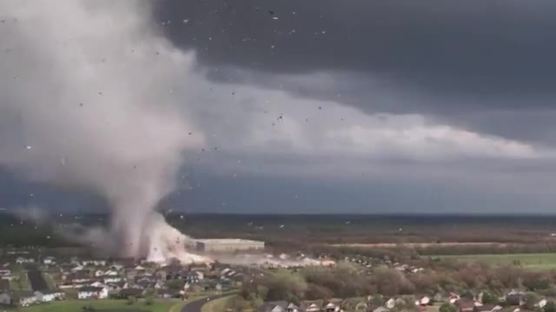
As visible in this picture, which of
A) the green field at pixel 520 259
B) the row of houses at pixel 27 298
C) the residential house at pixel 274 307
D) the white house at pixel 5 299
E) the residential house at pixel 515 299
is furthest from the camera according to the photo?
the green field at pixel 520 259

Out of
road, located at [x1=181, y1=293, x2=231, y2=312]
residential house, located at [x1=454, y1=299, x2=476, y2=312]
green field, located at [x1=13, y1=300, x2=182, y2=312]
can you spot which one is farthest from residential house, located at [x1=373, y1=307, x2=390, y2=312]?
green field, located at [x1=13, y1=300, x2=182, y2=312]

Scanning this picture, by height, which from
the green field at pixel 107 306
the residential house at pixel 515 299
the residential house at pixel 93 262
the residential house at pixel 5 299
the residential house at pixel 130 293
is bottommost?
the residential house at pixel 515 299

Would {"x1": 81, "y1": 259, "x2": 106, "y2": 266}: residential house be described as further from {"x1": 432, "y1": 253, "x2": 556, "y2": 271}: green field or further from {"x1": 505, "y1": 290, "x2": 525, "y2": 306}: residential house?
{"x1": 432, "y1": 253, "x2": 556, "y2": 271}: green field

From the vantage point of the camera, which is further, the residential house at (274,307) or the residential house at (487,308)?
the residential house at (487,308)

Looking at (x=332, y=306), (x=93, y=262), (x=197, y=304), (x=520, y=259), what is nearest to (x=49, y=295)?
(x=197, y=304)

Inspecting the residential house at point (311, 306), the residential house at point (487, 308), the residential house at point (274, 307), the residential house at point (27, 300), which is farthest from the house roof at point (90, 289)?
the residential house at point (487, 308)

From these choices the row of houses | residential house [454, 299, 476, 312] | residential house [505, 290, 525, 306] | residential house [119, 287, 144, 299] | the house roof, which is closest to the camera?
the row of houses

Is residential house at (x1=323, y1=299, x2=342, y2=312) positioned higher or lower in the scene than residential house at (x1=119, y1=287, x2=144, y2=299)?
lower

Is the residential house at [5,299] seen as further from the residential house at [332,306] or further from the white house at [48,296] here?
the residential house at [332,306]
